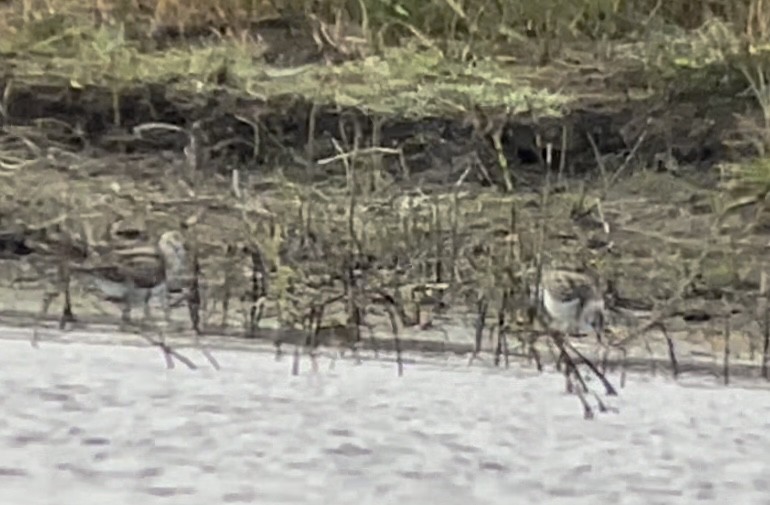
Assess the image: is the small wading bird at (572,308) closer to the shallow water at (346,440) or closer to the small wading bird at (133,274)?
the shallow water at (346,440)

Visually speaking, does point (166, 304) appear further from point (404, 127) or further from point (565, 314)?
point (404, 127)

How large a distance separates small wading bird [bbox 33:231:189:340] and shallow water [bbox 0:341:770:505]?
0.73 feet

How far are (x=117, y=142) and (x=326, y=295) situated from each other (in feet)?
1.15

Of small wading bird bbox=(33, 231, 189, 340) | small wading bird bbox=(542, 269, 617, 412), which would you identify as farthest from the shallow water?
small wading bird bbox=(33, 231, 189, 340)

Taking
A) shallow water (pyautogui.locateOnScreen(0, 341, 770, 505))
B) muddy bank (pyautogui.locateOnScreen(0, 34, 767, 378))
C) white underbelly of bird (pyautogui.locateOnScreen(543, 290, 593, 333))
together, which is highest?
muddy bank (pyautogui.locateOnScreen(0, 34, 767, 378))

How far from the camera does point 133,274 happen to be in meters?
0.98

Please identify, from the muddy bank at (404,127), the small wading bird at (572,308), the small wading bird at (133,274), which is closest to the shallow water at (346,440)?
→ the small wading bird at (572,308)

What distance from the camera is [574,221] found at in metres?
1.17

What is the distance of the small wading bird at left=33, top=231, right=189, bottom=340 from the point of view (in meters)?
0.93

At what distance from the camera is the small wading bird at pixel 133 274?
932 millimetres

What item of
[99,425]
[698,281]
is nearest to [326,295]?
[698,281]

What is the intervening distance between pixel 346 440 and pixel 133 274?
0.43 metres

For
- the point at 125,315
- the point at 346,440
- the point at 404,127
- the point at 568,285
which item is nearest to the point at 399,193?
the point at 404,127

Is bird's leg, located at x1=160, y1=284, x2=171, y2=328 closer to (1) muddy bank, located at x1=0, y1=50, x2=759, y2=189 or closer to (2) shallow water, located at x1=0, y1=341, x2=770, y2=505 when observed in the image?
(2) shallow water, located at x1=0, y1=341, x2=770, y2=505
